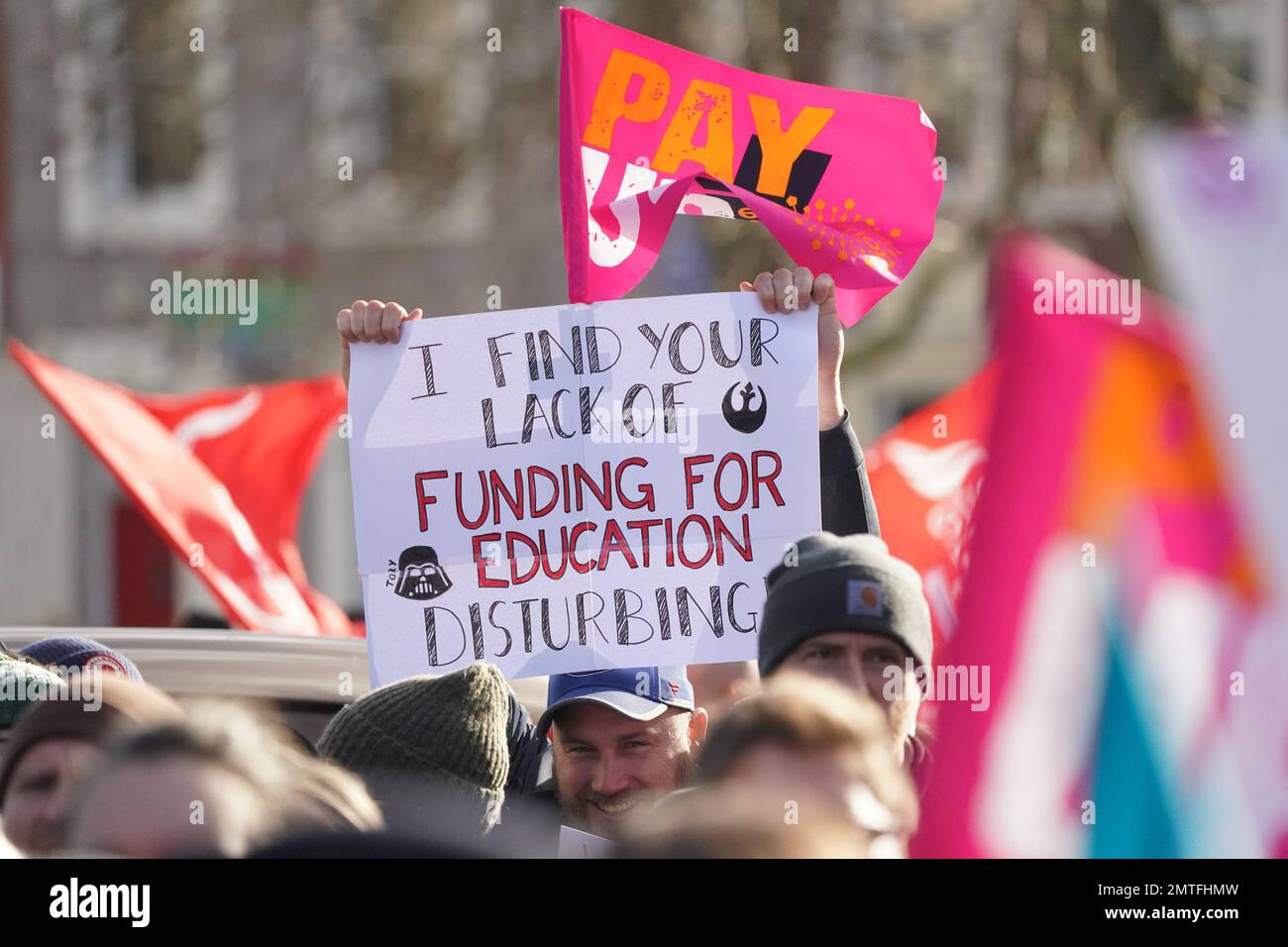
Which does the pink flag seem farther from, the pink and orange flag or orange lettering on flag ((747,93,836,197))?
the pink and orange flag

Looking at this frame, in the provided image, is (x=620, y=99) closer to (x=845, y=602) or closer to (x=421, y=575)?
(x=421, y=575)

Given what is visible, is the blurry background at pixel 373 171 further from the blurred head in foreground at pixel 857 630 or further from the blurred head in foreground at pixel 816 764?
the blurred head in foreground at pixel 816 764

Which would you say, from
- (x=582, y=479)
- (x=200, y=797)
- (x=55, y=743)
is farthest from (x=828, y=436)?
(x=200, y=797)

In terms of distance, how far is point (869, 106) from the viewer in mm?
3650

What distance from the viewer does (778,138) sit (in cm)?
365

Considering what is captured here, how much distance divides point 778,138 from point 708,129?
0.14 metres

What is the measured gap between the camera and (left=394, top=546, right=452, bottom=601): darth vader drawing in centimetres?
332

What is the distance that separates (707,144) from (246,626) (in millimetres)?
1892

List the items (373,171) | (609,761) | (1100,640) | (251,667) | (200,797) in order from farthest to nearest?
(373,171) → (251,667) → (609,761) → (200,797) → (1100,640)

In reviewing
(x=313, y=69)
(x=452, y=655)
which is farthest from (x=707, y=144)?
(x=313, y=69)

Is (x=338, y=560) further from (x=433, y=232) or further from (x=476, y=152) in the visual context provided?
(x=476, y=152)

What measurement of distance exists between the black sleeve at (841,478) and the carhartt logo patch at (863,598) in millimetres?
477

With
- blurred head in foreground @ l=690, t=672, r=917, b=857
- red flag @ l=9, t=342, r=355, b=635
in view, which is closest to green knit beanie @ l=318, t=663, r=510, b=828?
blurred head in foreground @ l=690, t=672, r=917, b=857

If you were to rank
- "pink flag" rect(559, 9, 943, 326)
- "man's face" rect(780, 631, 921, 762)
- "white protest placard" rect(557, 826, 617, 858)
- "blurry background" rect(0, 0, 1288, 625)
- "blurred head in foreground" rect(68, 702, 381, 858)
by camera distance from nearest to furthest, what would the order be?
1. "blurred head in foreground" rect(68, 702, 381, 858)
2. "white protest placard" rect(557, 826, 617, 858)
3. "man's face" rect(780, 631, 921, 762)
4. "pink flag" rect(559, 9, 943, 326)
5. "blurry background" rect(0, 0, 1288, 625)
